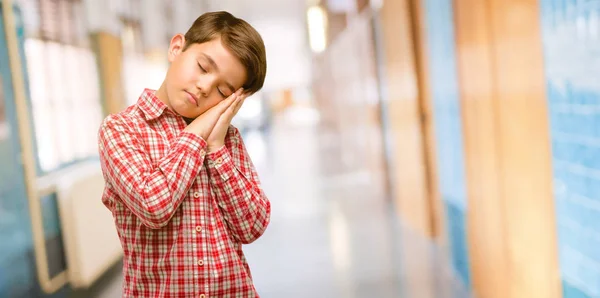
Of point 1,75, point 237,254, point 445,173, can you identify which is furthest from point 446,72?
point 237,254

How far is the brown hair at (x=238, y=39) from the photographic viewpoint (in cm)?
116

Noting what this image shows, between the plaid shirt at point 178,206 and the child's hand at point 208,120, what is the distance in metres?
0.02

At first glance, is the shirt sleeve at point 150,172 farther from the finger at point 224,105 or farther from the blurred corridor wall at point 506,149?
the blurred corridor wall at point 506,149

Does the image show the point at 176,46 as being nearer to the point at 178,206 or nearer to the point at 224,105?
the point at 224,105

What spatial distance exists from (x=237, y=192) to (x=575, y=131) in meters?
1.18

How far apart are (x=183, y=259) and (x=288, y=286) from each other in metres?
2.70

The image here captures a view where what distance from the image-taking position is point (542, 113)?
7.07 ft

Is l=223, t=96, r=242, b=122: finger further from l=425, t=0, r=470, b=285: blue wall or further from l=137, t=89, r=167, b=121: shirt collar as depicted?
l=425, t=0, r=470, b=285: blue wall

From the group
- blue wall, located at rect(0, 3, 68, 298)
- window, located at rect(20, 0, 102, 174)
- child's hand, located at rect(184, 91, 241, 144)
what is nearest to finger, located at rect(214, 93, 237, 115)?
child's hand, located at rect(184, 91, 241, 144)

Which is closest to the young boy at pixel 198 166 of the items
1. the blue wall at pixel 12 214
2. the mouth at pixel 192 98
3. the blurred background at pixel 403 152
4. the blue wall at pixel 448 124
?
the mouth at pixel 192 98

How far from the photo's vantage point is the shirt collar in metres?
1.18

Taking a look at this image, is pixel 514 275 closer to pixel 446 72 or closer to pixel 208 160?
pixel 446 72

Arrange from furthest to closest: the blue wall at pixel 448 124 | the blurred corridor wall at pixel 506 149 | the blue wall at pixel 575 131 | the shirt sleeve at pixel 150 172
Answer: the blue wall at pixel 448 124
the blurred corridor wall at pixel 506 149
the blue wall at pixel 575 131
the shirt sleeve at pixel 150 172

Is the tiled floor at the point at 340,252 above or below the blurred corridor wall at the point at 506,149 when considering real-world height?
below
